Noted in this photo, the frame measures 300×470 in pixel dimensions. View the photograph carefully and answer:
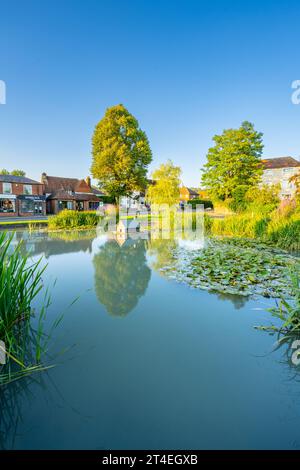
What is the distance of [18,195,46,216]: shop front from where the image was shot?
85.7 ft

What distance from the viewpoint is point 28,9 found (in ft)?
18.9

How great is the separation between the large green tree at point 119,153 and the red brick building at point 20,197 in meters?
11.0

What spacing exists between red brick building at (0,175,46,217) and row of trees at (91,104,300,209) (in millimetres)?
10950

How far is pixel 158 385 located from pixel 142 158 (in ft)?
74.6

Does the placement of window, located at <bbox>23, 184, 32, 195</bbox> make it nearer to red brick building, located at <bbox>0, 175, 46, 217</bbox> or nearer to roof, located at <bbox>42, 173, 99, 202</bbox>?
red brick building, located at <bbox>0, 175, 46, 217</bbox>

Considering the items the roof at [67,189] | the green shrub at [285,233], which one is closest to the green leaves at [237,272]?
the green shrub at [285,233]

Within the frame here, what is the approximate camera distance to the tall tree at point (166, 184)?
1780cm

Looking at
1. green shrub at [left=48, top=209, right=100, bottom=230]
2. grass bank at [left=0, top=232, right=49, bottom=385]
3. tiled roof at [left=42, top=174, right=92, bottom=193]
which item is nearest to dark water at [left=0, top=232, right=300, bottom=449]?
grass bank at [left=0, top=232, right=49, bottom=385]

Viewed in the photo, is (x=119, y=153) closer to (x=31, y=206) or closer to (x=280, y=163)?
(x=31, y=206)

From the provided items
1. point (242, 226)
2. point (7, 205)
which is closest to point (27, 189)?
point (7, 205)

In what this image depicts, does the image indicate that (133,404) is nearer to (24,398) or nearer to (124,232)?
(24,398)

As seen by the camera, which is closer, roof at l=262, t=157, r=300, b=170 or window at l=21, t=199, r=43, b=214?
window at l=21, t=199, r=43, b=214

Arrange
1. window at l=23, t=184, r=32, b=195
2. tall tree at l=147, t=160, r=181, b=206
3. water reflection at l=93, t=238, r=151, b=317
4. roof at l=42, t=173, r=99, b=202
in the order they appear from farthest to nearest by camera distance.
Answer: roof at l=42, t=173, r=99, b=202 < window at l=23, t=184, r=32, b=195 < tall tree at l=147, t=160, r=181, b=206 < water reflection at l=93, t=238, r=151, b=317
